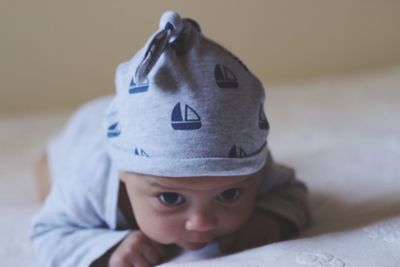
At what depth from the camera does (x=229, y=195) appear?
75 cm

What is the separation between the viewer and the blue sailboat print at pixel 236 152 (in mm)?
695

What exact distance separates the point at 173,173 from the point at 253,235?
19 cm

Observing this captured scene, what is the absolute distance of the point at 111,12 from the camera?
1.56m

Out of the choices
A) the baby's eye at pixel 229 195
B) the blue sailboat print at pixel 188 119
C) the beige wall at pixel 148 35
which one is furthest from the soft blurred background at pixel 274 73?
the blue sailboat print at pixel 188 119

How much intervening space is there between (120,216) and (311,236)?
26cm

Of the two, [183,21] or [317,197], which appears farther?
[317,197]

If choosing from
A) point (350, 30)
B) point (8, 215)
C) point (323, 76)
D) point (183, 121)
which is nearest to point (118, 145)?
point (183, 121)

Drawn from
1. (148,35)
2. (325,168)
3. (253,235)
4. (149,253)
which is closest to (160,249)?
(149,253)

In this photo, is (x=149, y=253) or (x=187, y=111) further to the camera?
(x=149, y=253)

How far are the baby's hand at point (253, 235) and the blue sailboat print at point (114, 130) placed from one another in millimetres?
193

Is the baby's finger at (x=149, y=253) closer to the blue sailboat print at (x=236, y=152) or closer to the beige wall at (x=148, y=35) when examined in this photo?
the blue sailboat print at (x=236, y=152)

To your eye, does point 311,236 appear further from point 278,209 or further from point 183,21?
point 183,21

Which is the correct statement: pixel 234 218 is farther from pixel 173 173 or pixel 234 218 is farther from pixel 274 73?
pixel 274 73

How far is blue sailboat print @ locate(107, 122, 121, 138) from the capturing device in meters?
0.76
